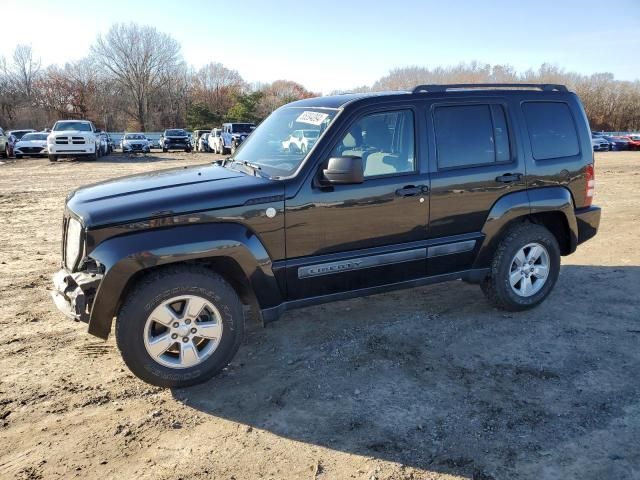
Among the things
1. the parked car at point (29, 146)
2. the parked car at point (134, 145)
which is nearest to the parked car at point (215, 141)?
the parked car at point (134, 145)

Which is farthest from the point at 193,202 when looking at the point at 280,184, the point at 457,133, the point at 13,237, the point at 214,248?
the point at 13,237

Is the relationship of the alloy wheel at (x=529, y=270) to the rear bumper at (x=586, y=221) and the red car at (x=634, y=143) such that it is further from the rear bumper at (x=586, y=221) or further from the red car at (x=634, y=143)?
the red car at (x=634, y=143)

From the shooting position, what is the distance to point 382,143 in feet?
13.0

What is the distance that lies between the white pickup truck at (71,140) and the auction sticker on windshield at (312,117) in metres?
23.0

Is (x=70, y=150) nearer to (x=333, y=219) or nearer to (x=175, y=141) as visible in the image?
(x=175, y=141)

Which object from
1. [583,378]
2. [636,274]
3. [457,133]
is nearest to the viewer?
[583,378]

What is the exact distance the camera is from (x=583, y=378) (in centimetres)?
354

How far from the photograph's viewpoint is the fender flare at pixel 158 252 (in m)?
3.14

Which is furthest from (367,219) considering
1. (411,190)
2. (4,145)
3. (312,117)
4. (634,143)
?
(634,143)

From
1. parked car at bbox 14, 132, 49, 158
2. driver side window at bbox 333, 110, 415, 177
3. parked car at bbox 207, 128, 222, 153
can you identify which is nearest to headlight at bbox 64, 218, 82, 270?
driver side window at bbox 333, 110, 415, 177

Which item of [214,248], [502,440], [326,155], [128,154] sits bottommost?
[502,440]

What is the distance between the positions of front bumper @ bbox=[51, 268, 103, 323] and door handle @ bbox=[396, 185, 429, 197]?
228 centimetres

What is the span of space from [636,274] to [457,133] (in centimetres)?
319

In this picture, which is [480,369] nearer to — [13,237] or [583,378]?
[583,378]
